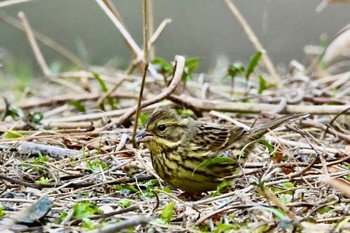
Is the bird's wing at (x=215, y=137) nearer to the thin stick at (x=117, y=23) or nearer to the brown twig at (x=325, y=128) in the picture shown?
the brown twig at (x=325, y=128)

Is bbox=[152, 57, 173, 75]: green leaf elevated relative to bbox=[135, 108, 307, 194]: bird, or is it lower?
elevated

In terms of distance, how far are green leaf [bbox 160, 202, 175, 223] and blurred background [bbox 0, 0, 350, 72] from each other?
8.04 m

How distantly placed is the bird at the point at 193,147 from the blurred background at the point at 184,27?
22.9 feet

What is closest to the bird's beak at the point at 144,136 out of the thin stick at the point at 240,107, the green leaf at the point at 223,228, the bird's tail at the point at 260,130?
the bird's tail at the point at 260,130

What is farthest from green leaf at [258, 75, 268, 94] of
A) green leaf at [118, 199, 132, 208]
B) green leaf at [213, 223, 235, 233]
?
green leaf at [213, 223, 235, 233]

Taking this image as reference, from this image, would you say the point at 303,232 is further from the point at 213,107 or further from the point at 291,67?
the point at 291,67

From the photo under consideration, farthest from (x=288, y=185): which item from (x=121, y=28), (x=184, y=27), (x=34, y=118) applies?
(x=184, y=27)

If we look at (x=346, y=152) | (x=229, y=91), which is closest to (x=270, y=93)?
(x=229, y=91)

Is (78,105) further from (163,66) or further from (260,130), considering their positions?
(260,130)

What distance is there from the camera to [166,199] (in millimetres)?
4395

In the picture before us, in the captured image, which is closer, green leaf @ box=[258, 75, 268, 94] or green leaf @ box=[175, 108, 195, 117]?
green leaf @ box=[175, 108, 195, 117]

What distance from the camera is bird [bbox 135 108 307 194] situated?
4594 millimetres

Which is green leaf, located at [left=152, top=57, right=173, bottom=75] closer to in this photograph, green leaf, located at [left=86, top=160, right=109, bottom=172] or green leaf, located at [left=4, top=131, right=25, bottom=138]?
green leaf, located at [left=4, top=131, right=25, bottom=138]

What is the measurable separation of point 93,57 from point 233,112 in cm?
480
